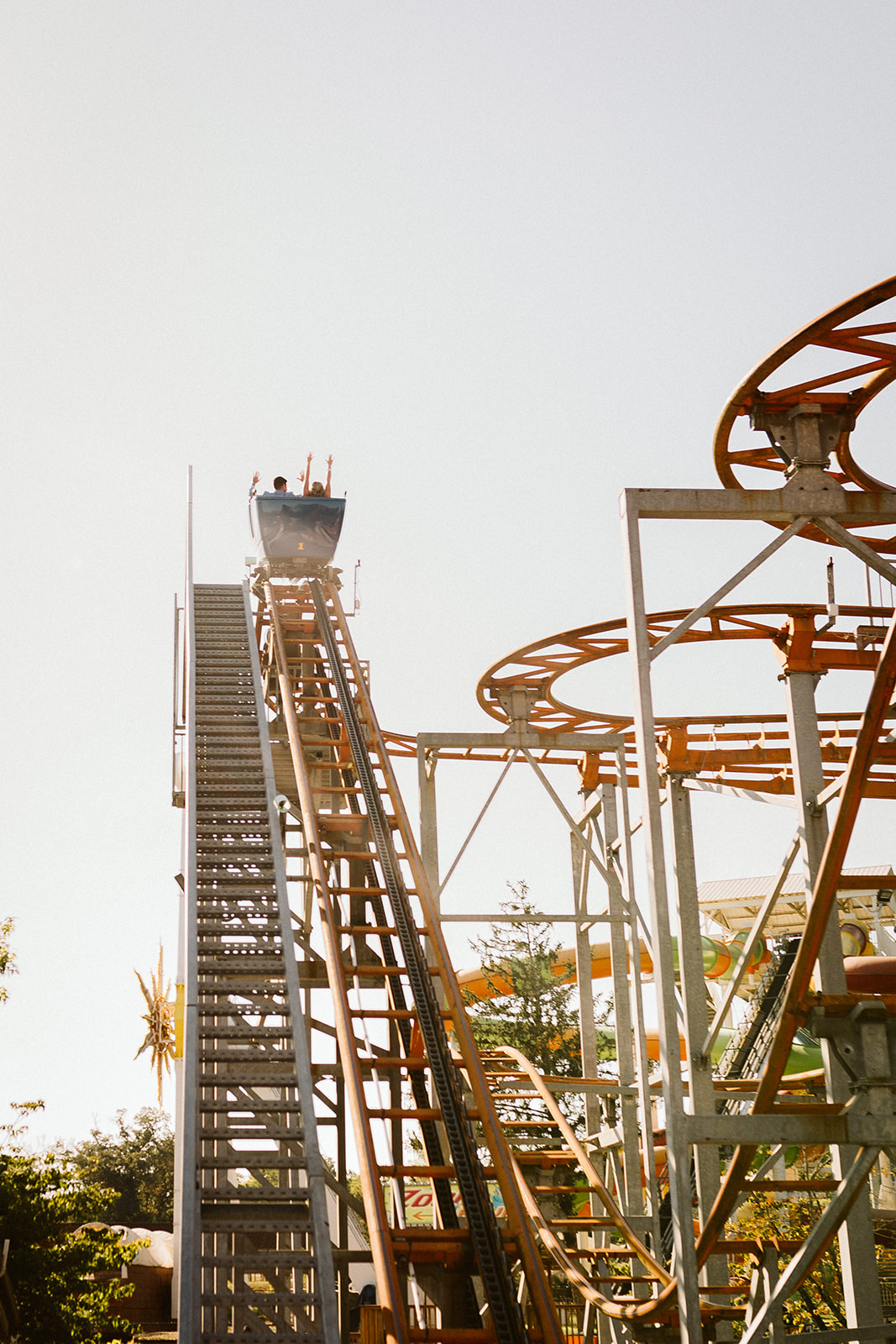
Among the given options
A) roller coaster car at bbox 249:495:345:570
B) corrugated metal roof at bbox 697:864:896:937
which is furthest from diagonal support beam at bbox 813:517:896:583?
corrugated metal roof at bbox 697:864:896:937

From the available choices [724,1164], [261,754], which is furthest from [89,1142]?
[261,754]

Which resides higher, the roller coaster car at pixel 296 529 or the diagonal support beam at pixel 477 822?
the roller coaster car at pixel 296 529

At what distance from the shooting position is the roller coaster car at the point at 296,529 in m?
21.7

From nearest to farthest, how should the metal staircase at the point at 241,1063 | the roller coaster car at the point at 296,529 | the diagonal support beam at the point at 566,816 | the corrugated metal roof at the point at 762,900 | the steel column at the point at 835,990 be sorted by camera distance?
the metal staircase at the point at 241,1063 < the steel column at the point at 835,990 < the diagonal support beam at the point at 566,816 < the roller coaster car at the point at 296,529 < the corrugated metal roof at the point at 762,900

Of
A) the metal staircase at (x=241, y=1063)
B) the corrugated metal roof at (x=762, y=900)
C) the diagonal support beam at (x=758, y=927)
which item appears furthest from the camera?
the corrugated metal roof at (x=762, y=900)

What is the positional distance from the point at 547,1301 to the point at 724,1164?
19304 millimetres

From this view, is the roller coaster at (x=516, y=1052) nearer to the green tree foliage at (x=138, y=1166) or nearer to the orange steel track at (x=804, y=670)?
the orange steel track at (x=804, y=670)

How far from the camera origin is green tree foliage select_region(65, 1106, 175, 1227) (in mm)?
49281

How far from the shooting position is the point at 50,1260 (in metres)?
17.5

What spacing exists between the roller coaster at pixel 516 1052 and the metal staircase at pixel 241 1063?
3 centimetres

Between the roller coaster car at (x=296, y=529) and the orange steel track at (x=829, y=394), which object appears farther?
the roller coaster car at (x=296, y=529)

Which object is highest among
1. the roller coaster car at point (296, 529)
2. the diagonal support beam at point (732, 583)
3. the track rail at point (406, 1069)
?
the roller coaster car at point (296, 529)

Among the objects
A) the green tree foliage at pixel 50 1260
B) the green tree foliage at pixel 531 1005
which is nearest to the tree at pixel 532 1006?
the green tree foliage at pixel 531 1005

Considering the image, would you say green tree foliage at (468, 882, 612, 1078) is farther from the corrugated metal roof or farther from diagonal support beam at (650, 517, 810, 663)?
diagonal support beam at (650, 517, 810, 663)
